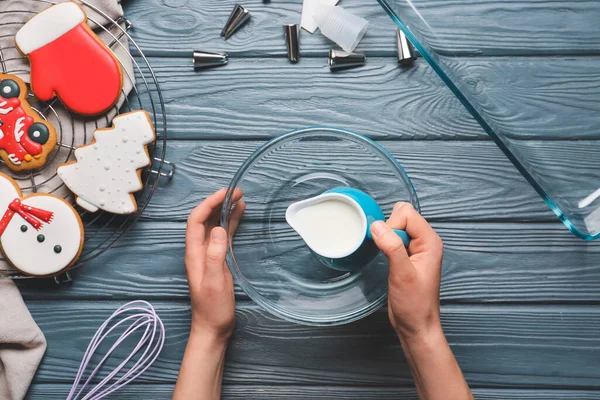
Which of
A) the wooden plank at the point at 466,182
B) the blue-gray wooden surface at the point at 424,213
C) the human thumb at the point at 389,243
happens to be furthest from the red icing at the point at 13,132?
the human thumb at the point at 389,243

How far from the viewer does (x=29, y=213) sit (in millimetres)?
836

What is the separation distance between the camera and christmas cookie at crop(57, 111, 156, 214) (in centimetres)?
83

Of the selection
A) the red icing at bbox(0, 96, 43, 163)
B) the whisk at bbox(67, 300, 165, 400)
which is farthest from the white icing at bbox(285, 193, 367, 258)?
the red icing at bbox(0, 96, 43, 163)

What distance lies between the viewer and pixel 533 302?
2.89ft

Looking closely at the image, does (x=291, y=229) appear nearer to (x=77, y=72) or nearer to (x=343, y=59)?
(x=343, y=59)

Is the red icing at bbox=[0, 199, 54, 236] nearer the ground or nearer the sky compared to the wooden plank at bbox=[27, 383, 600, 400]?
nearer the sky

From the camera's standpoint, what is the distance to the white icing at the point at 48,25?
2.68 ft

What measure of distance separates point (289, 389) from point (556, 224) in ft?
1.65

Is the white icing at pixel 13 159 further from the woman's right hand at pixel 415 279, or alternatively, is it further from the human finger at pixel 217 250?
the woman's right hand at pixel 415 279

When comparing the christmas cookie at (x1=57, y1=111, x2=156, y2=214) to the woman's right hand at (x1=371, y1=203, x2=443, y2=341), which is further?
the christmas cookie at (x1=57, y1=111, x2=156, y2=214)

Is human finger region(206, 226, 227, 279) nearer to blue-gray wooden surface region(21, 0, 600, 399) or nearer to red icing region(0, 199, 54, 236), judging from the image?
blue-gray wooden surface region(21, 0, 600, 399)

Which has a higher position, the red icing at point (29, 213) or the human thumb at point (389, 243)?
the human thumb at point (389, 243)

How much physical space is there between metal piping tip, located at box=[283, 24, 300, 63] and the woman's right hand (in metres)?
0.30

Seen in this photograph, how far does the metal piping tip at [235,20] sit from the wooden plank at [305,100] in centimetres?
5
